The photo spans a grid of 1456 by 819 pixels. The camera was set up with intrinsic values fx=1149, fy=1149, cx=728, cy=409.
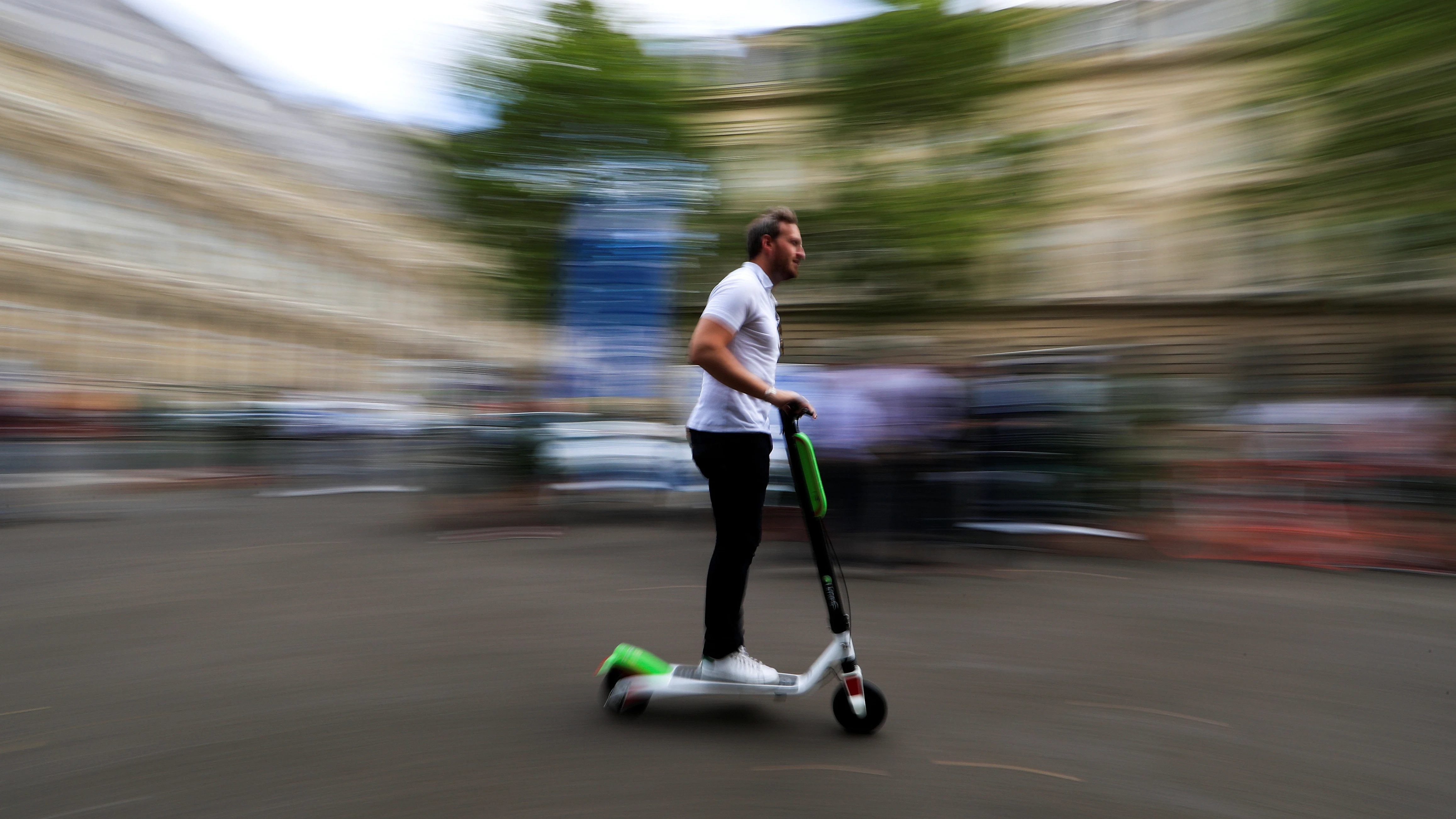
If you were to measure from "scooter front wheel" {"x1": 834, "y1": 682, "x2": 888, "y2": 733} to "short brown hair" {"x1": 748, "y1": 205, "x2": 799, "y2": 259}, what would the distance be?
5.42ft

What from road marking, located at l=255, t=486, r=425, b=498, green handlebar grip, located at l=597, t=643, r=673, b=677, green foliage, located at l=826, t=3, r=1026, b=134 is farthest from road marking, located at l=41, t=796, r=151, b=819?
road marking, located at l=255, t=486, r=425, b=498

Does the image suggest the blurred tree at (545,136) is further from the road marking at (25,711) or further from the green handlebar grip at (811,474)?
the green handlebar grip at (811,474)

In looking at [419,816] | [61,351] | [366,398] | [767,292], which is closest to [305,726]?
[419,816]

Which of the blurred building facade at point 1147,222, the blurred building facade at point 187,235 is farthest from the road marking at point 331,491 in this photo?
the blurred building facade at point 1147,222

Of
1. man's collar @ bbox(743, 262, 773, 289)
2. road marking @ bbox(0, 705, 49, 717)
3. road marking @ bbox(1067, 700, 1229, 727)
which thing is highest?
man's collar @ bbox(743, 262, 773, 289)

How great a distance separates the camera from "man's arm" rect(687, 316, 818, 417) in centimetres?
400

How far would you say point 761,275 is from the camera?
434cm

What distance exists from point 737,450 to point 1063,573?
4.83 metres

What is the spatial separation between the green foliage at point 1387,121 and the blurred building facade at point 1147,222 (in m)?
0.50

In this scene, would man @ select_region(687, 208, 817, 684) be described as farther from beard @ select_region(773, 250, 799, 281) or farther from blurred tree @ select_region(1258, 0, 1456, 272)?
blurred tree @ select_region(1258, 0, 1456, 272)

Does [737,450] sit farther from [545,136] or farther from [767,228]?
[545,136]

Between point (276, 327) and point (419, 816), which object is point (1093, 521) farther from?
point (276, 327)

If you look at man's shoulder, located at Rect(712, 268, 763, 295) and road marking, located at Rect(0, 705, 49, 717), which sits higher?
man's shoulder, located at Rect(712, 268, 763, 295)

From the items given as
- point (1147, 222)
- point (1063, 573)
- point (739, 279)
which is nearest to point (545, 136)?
Answer: point (1063, 573)
